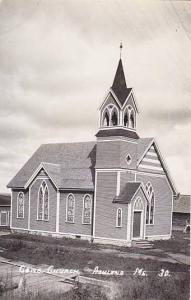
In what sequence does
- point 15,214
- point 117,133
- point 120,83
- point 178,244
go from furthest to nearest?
point 15,214 < point 117,133 < point 178,244 < point 120,83

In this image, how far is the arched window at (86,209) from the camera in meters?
4.38

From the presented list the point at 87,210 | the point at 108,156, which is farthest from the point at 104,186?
the point at 87,210

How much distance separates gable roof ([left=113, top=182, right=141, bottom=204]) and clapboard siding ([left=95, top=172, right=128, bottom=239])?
51 millimetres

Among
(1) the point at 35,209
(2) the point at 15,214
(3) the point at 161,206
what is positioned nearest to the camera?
(3) the point at 161,206

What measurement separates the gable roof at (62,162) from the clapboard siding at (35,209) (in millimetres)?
112

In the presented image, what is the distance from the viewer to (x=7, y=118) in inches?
148

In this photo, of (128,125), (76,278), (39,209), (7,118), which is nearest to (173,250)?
(76,278)

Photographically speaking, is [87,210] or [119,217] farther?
[87,210]

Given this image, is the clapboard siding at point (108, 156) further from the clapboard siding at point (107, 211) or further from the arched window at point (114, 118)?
the arched window at point (114, 118)

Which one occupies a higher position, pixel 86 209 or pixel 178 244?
pixel 86 209

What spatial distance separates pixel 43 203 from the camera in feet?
13.9

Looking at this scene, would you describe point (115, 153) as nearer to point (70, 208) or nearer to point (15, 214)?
point (70, 208)

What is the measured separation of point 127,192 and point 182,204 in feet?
2.66

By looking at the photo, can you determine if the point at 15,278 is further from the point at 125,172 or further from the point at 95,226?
the point at 125,172
